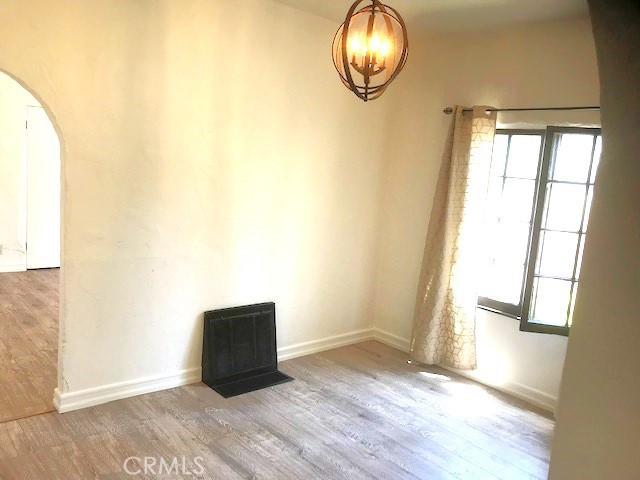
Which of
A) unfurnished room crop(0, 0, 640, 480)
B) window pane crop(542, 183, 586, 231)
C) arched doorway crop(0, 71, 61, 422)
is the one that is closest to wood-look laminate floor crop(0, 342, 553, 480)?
unfurnished room crop(0, 0, 640, 480)

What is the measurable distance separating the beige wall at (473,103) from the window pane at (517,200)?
466 millimetres

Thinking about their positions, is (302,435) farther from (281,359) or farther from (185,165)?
(185,165)

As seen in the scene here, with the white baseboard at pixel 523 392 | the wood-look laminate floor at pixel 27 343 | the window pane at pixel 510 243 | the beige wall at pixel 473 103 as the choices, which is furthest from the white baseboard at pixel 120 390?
the window pane at pixel 510 243

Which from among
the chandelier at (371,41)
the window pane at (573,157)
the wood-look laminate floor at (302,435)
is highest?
the chandelier at (371,41)

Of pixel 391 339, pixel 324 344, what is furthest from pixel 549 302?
pixel 324 344

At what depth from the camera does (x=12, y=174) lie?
6.07 metres

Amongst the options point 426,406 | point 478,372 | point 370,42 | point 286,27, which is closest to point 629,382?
point 370,42

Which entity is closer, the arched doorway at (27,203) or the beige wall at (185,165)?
the beige wall at (185,165)

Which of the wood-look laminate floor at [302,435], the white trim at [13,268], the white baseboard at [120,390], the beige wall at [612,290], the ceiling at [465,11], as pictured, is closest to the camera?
the beige wall at [612,290]

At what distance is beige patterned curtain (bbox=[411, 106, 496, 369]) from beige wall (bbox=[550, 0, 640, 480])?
2.29 metres

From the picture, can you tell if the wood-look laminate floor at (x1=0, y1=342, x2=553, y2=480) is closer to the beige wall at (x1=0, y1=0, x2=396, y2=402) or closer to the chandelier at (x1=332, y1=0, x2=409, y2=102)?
the beige wall at (x1=0, y1=0, x2=396, y2=402)

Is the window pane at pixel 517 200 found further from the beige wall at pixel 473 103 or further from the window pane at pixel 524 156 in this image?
the beige wall at pixel 473 103

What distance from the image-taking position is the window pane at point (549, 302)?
373 centimetres

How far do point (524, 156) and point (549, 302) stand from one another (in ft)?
3.52
